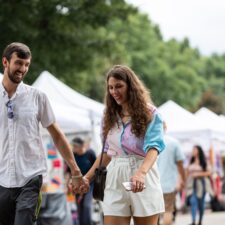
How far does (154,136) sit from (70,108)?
7.92m

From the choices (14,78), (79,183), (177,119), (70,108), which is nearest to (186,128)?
(177,119)

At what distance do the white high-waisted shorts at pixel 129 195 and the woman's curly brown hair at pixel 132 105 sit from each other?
0.76 ft

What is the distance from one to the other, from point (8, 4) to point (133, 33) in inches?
1890

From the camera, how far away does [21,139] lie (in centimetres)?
556

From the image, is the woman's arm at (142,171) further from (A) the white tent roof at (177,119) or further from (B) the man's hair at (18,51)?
(A) the white tent roof at (177,119)

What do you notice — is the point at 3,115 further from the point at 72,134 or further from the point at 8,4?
the point at 8,4

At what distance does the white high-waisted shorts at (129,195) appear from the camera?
220 inches

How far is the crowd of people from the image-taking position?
552cm

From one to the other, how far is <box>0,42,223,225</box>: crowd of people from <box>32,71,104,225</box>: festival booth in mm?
6092

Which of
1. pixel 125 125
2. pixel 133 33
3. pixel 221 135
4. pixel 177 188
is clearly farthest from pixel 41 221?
pixel 133 33

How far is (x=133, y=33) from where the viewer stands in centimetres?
7112

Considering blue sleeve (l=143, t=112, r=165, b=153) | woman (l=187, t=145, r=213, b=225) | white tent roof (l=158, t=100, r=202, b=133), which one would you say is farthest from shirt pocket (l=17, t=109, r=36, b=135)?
white tent roof (l=158, t=100, r=202, b=133)

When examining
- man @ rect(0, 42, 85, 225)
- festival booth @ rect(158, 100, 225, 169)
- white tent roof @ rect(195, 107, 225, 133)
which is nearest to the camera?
man @ rect(0, 42, 85, 225)

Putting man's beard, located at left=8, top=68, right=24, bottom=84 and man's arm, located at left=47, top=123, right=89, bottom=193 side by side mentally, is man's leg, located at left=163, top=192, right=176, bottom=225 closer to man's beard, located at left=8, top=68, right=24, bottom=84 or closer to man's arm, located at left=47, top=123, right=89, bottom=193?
man's arm, located at left=47, top=123, right=89, bottom=193
